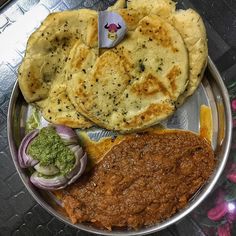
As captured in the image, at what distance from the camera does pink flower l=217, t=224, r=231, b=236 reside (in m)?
2.17

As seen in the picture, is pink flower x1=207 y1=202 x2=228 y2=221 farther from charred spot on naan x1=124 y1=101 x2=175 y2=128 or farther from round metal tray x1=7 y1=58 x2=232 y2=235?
charred spot on naan x1=124 y1=101 x2=175 y2=128

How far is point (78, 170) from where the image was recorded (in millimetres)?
1920

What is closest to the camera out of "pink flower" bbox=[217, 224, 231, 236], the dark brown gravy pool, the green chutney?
the green chutney

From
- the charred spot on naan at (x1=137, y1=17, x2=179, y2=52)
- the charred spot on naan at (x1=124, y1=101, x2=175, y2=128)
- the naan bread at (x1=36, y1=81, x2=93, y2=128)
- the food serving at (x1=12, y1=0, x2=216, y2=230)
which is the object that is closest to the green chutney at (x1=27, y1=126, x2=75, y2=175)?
the food serving at (x1=12, y1=0, x2=216, y2=230)

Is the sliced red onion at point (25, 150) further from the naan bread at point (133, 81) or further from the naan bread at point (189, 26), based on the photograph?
the naan bread at point (189, 26)

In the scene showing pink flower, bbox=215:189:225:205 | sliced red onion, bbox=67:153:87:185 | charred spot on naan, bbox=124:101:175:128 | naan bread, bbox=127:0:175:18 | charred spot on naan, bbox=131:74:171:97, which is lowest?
pink flower, bbox=215:189:225:205

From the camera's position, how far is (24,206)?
2.19 metres

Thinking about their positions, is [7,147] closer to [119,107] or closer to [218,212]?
[119,107]

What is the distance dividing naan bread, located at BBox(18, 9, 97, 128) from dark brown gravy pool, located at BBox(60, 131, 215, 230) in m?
0.24

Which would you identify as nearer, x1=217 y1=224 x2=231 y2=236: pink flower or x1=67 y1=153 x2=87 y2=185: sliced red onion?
x1=67 y1=153 x2=87 y2=185: sliced red onion

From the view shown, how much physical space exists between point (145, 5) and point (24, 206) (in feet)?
3.59

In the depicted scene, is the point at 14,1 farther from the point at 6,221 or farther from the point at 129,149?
the point at 6,221

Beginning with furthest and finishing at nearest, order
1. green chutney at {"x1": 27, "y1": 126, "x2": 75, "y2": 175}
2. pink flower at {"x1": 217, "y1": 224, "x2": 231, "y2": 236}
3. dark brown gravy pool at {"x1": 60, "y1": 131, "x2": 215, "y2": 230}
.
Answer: pink flower at {"x1": 217, "y1": 224, "x2": 231, "y2": 236} < dark brown gravy pool at {"x1": 60, "y1": 131, "x2": 215, "y2": 230} < green chutney at {"x1": 27, "y1": 126, "x2": 75, "y2": 175}

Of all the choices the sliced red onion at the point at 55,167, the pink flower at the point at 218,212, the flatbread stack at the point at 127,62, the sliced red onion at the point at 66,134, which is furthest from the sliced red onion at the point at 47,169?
the pink flower at the point at 218,212
